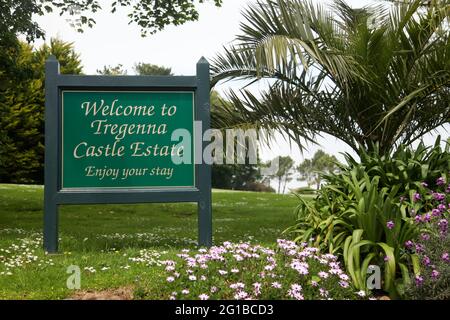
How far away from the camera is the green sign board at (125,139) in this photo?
24.3 feet

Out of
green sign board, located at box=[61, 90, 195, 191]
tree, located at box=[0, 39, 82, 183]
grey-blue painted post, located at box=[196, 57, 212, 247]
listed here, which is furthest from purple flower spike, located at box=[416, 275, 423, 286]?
tree, located at box=[0, 39, 82, 183]

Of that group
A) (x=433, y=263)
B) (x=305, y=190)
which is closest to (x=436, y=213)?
(x=433, y=263)

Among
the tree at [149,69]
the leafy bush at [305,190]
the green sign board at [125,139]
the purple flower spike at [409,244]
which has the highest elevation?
the tree at [149,69]

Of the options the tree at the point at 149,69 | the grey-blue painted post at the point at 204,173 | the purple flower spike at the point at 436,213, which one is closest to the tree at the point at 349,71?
the grey-blue painted post at the point at 204,173

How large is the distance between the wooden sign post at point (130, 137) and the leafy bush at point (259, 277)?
7.25ft

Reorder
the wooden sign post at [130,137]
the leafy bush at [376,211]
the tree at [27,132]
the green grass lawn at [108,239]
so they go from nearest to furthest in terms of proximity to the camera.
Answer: the leafy bush at [376,211], the green grass lawn at [108,239], the wooden sign post at [130,137], the tree at [27,132]

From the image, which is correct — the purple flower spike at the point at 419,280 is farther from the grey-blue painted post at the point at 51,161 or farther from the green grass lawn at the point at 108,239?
the grey-blue painted post at the point at 51,161

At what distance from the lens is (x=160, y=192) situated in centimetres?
736

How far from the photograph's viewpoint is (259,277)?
484 centimetres

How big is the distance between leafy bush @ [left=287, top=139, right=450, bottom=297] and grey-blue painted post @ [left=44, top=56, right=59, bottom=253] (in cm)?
333

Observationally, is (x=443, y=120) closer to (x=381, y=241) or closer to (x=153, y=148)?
(x=381, y=241)

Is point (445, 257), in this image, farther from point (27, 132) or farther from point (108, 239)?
point (27, 132)

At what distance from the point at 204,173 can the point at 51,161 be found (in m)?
2.13

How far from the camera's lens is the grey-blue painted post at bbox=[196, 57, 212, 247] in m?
7.39
